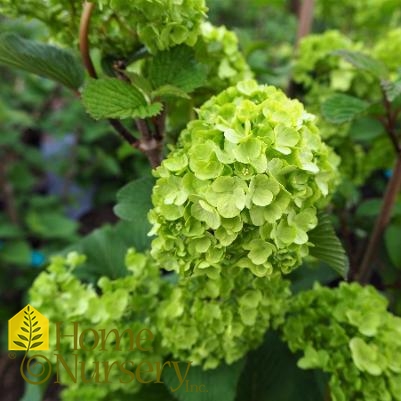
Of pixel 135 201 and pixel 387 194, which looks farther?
pixel 387 194

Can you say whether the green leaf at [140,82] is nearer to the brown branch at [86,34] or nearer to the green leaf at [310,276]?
the brown branch at [86,34]

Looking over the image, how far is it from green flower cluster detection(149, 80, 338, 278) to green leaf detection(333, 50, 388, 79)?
0.19 metres

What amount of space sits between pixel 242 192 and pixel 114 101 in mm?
164

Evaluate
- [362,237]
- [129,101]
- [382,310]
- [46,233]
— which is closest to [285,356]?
[382,310]

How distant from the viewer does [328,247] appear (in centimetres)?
47

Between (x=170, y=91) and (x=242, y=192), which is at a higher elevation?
(x=170, y=91)

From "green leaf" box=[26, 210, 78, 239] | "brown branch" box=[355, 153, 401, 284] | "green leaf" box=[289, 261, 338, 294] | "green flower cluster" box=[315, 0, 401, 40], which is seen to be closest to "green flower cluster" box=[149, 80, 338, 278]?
"brown branch" box=[355, 153, 401, 284]

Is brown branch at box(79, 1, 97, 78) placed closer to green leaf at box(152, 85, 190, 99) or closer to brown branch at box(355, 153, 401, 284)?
green leaf at box(152, 85, 190, 99)

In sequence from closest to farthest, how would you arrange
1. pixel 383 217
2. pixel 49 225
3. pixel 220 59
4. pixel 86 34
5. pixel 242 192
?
pixel 242 192 < pixel 86 34 < pixel 220 59 < pixel 383 217 < pixel 49 225

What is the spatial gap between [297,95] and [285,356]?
46cm

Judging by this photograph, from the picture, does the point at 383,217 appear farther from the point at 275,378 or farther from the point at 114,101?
the point at 114,101

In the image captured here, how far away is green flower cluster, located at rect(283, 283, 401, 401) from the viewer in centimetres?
52

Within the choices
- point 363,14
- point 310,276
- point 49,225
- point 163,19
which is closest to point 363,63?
point 163,19

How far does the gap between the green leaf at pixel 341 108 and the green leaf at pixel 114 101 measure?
0.20 meters
